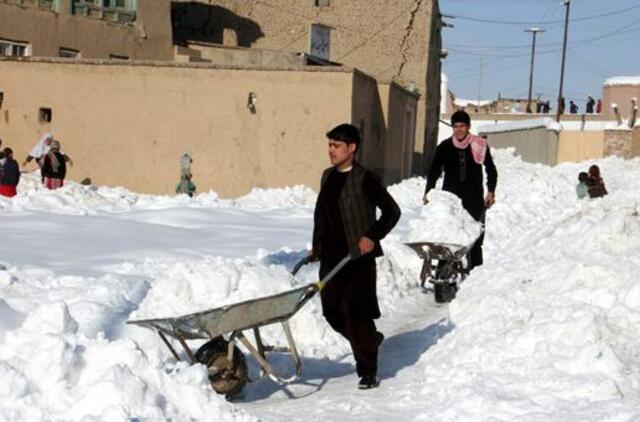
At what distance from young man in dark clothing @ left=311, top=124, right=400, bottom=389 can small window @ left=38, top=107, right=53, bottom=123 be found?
826 inches

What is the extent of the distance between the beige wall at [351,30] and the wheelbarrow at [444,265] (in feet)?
88.5

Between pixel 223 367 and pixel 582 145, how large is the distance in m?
43.9

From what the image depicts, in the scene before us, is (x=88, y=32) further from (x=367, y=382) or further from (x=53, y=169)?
(x=367, y=382)

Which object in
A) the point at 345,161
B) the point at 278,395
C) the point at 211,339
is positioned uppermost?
the point at 345,161

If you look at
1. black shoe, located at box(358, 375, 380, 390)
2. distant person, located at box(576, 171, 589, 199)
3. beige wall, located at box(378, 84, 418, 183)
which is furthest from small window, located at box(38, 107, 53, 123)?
black shoe, located at box(358, 375, 380, 390)

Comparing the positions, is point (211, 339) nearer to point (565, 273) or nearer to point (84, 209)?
point (565, 273)

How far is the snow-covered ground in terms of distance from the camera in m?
5.11

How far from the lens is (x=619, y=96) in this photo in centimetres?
5812

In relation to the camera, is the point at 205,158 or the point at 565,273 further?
the point at 205,158

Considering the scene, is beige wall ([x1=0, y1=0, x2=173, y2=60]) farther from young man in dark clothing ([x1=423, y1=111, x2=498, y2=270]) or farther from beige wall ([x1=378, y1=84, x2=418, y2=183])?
young man in dark clothing ([x1=423, y1=111, x2=498, y2=270])

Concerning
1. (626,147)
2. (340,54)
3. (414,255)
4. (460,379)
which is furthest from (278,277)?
(626,147)

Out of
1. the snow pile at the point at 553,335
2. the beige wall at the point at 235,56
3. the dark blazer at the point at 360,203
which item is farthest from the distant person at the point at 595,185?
the beige wall at the point at 235,56

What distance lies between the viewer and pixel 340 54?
39000 millimetres

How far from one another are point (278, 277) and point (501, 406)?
2.69m
